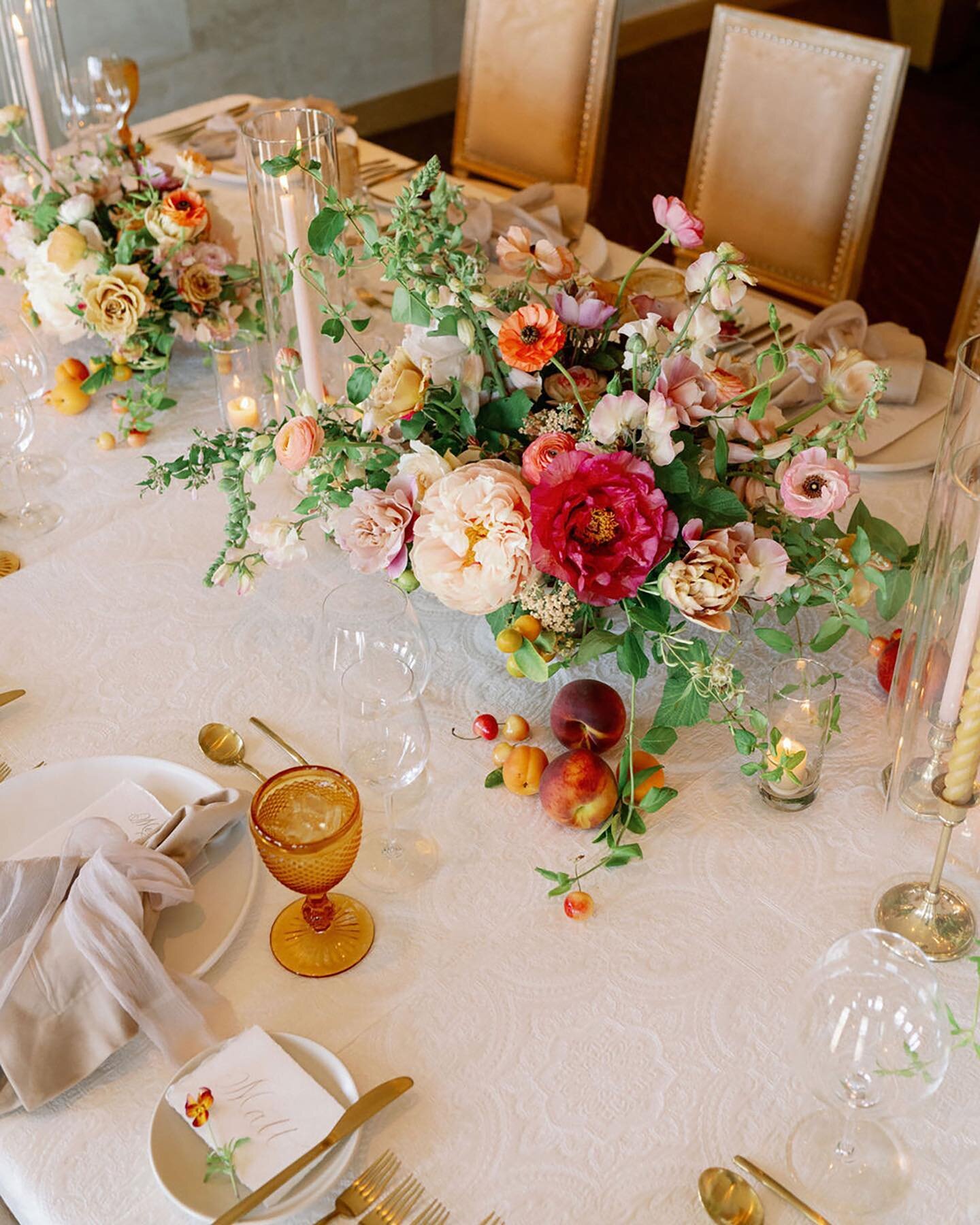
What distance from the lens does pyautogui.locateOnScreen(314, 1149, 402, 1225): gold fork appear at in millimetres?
860

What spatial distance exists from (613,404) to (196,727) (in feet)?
1.78

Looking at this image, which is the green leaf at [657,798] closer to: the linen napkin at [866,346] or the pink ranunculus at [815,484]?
the pink ranunculus at [815,484]

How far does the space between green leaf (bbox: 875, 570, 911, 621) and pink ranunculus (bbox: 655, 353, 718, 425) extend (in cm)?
26

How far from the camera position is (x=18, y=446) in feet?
4.86

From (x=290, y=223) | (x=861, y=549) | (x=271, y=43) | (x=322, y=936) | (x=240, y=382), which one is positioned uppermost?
(x=290, y=223)

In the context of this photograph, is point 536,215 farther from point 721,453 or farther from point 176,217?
point 721,453

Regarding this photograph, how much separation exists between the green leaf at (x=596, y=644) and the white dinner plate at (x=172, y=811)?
A: 35 cm

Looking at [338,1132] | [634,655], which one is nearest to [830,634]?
[634,655]

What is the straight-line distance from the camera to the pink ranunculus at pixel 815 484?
1076 millimetres

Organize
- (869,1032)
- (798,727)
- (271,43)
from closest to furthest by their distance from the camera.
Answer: (869,1032), (798,727), (271,43)

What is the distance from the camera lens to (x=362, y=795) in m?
1.17

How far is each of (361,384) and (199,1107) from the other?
0.67m

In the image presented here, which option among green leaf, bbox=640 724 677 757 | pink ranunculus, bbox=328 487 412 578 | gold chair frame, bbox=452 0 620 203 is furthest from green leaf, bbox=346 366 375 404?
gold chair frame, bbox=452 0 620 203

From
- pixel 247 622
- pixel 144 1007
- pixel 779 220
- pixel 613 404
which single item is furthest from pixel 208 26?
pixel 144 1007
